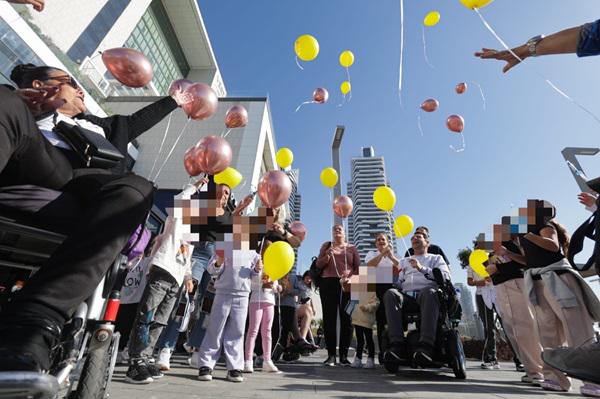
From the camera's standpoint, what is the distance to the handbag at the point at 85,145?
1.13 meters

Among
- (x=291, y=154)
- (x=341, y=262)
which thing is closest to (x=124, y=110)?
(x=291, y=154)

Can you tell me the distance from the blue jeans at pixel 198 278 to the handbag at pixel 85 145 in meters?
2.22

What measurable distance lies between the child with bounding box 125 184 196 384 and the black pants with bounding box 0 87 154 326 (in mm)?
1626

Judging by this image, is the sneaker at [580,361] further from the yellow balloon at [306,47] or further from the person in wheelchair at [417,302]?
the yellow balloon at [306,47]

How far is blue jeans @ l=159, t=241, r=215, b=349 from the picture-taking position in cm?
296

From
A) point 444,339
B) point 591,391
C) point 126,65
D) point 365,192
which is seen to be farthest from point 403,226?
point 365,192

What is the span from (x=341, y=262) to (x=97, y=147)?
370cm

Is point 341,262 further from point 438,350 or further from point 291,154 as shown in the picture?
point 291,154

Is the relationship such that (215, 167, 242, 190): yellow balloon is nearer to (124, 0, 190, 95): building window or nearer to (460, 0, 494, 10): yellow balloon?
(460, 0, 494, 10): yellow balloon

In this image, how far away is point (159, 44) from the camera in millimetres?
26062

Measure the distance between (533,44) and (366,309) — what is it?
3.69m

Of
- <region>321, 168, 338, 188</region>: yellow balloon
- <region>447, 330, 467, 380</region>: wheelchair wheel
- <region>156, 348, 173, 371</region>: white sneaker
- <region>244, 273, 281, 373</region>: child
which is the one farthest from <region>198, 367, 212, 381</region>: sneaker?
<region>321, 168, 338, 188</region>: yellow balloon

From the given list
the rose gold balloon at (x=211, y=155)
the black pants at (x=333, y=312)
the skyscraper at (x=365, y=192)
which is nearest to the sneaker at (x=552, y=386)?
the black pants at (x=333, y=312)

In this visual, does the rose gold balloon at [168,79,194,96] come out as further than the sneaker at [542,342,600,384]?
Yes
